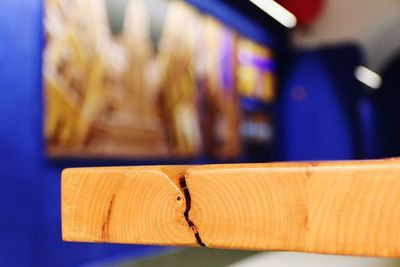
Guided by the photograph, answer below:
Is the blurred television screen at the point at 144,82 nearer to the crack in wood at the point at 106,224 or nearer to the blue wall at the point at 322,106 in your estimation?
the blue wall at the point at 322,106

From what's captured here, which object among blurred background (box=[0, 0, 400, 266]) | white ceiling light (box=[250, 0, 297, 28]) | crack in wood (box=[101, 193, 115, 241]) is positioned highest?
white ceiling light (box=[250, 0, 297, 28])

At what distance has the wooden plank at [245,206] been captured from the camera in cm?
46

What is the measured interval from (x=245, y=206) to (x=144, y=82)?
4053mm

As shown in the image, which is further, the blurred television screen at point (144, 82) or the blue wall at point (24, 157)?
the blurred television screen at point (144, 82)

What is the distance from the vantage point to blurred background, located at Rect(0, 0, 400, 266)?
3307mm

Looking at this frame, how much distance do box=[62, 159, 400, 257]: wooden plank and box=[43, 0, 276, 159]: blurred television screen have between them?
115 inches

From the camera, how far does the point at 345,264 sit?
3.17 m

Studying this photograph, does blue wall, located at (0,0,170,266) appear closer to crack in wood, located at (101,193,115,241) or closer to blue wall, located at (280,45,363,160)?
crack in wood, located at (101,193,115,241)

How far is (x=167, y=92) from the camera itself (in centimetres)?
485

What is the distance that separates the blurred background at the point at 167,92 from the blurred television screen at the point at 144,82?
0.01 m

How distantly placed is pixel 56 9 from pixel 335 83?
15.4ft

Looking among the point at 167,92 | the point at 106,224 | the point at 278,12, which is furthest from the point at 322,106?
the point at 106,224

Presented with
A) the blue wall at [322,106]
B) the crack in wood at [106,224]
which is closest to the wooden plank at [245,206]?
the crack in wood at [106,224]

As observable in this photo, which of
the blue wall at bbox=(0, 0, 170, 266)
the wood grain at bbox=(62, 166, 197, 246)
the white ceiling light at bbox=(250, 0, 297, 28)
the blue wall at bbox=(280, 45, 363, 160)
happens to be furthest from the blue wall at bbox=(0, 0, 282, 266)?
the blue wall at bbox=(280, 45, 363, 160)
